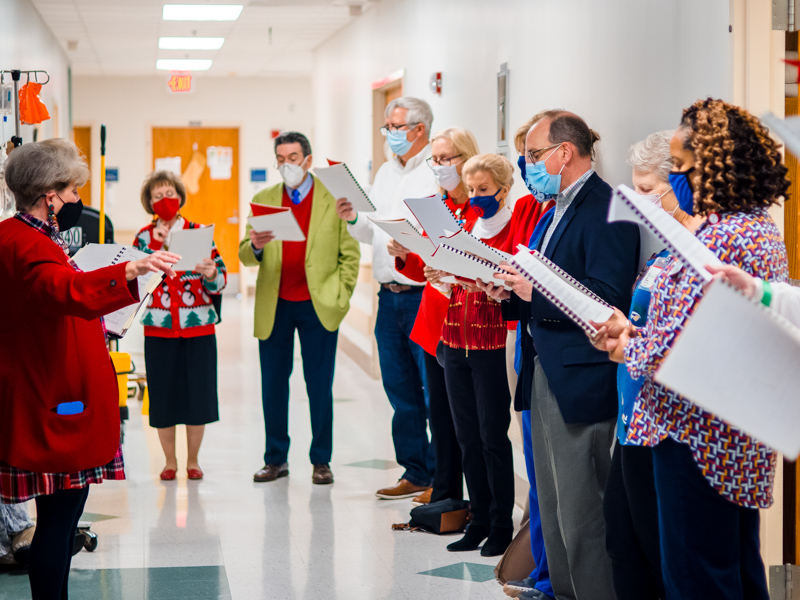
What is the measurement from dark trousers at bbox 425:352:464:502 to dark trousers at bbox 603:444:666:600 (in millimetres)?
1508

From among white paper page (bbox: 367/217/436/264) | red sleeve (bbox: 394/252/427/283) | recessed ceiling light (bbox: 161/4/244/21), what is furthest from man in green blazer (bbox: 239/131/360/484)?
recessed ceiling light (bbox: 161/4/244/21)

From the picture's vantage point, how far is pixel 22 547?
3.23 meters

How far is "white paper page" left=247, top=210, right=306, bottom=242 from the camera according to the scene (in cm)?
409

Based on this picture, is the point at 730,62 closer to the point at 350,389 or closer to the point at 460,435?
the point at 460,435

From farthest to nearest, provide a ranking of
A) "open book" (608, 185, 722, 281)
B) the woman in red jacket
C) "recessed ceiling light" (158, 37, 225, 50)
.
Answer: "recessed ceiling light" (158, 37, 225, 50) → the woman in red jacket → "open book" (608, 185, 722, 281)

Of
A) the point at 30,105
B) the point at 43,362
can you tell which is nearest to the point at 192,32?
the point at 30,105

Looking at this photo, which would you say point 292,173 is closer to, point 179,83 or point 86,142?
point 179,83

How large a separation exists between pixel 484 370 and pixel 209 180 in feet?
37.6

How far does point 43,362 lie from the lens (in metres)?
2.31

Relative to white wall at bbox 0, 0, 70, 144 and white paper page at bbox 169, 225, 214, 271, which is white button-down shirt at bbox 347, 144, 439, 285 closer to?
white paper page at bbox 169, 225, 214, 271

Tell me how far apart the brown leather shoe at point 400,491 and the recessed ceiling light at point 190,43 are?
7123 mm

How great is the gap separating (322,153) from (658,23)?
8427 millimetres

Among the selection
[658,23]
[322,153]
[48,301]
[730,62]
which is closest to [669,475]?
[730,62]

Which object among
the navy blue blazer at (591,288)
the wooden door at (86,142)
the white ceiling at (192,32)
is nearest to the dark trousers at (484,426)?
the navy blue blazer at (591,288)
